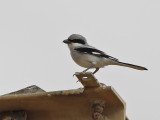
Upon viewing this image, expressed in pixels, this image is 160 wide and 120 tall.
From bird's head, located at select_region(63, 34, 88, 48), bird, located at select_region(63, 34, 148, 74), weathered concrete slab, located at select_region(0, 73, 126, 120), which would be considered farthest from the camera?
bird's head, located at select_region(63, 34, 88, 48)

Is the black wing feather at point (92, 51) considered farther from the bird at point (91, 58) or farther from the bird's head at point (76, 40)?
the bird's head at point (76, 40)

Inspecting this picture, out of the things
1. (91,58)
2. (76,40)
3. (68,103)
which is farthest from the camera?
(76,40)

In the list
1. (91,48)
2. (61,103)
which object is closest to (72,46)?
(91,48)

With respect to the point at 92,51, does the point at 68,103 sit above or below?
below

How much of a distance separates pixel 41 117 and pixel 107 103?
2.68 ft

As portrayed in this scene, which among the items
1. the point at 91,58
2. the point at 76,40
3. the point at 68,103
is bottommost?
the point at 68,103

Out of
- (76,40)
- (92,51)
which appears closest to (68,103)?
(92,51)

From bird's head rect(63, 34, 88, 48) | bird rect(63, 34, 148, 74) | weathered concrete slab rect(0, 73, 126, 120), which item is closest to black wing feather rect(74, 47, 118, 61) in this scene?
bird rect(63, 34, 148, 74)

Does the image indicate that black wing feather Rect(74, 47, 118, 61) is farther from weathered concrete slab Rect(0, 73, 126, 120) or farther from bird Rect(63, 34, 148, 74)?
weathered concrete slab Rect(0, 73, 126, 120)

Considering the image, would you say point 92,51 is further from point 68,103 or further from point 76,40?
point 68,103

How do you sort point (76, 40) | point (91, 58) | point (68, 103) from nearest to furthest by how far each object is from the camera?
1. point (68, 103)
2. point (91, 58)
3. point (76, 40)

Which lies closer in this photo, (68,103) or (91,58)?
(68,103)

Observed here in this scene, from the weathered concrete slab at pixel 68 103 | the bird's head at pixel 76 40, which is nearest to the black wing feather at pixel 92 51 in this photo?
the bird's head at pixel 76 40

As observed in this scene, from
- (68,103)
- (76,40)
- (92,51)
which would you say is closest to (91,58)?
(92,51)
